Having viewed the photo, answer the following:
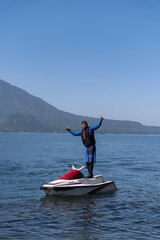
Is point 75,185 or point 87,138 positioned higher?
point 87,138

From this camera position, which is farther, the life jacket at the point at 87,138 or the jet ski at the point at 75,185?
the life jacket at the point at 87,138

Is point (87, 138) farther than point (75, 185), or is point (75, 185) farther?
point (87, 138)

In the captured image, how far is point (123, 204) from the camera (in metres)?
12.0

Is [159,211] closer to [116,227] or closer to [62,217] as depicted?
[116,227]

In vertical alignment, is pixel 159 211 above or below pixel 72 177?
below

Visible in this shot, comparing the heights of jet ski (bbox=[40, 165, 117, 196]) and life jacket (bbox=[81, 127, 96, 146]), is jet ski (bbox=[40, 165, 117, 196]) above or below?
below

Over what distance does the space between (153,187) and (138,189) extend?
123 centimetres

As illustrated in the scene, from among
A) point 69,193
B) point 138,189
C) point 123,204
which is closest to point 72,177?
point 69,193

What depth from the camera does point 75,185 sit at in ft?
42.5

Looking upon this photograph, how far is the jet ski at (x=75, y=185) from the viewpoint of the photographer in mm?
12695

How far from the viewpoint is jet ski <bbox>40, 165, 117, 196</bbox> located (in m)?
12.7

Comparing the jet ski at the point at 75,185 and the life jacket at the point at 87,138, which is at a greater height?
the life jacket at the point at 87,138

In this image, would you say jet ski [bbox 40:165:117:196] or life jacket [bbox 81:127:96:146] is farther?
life jacket [bbox 81:127:96:146]

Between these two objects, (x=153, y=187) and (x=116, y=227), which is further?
(x=153, y=187)
